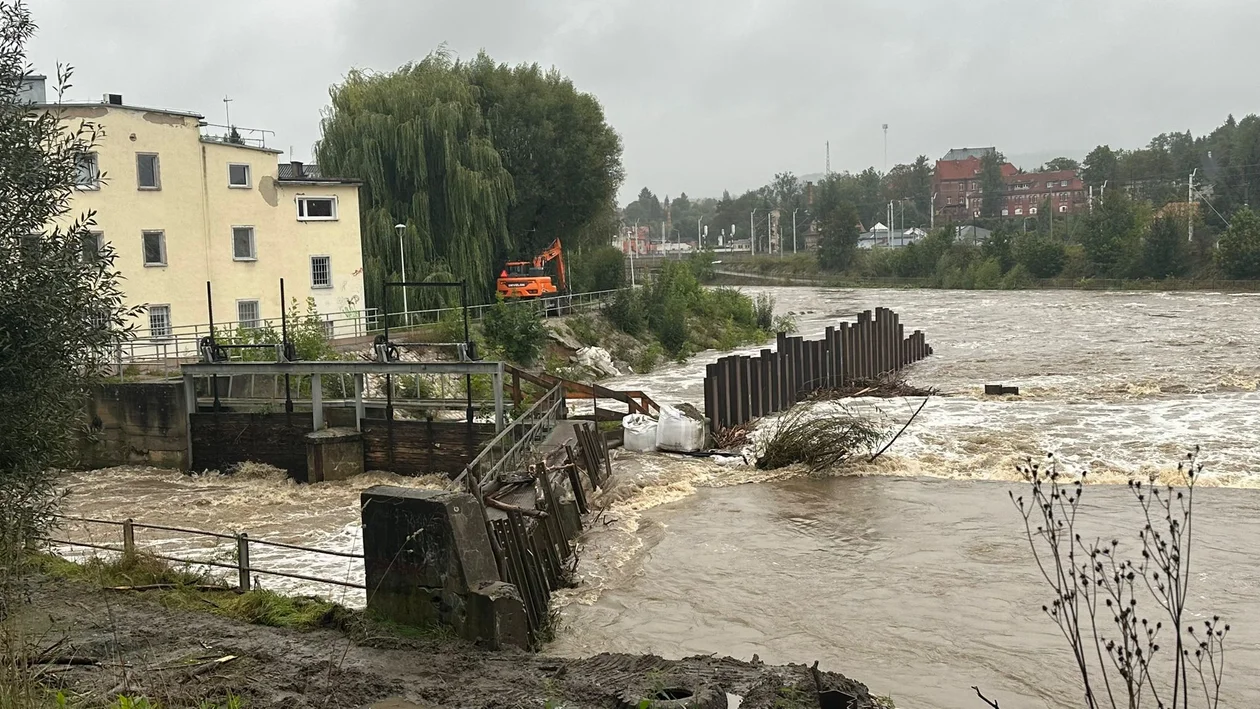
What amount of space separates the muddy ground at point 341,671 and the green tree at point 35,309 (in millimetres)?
1185

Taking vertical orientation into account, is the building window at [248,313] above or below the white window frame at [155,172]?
below

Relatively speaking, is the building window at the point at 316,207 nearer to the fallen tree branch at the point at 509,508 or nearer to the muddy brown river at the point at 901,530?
the muddy brown river at the point at 901,530

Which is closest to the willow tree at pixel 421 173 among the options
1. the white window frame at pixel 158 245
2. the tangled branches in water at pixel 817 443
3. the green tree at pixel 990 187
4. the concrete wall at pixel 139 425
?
the white window frame at pixel 158 245

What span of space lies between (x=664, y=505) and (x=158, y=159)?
946 inches

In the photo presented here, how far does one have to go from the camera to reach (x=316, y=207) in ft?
138

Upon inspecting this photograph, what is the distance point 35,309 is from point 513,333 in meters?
28.5

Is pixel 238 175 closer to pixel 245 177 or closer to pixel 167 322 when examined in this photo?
pixel 245 177

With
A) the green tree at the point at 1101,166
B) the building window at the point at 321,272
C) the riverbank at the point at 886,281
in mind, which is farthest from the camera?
the green tree at the point at 1101,166

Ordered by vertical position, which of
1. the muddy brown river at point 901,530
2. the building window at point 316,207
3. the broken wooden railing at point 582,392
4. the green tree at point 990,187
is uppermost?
the green tree at point 990,187

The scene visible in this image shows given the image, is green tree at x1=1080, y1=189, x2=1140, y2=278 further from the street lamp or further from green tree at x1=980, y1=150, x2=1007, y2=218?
green tree at x1=980, y1=150, x2=1007, y2=218

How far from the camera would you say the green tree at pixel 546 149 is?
5400 centimetres

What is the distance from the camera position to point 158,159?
122 ft

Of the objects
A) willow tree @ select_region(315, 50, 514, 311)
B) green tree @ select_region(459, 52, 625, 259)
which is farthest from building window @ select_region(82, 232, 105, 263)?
green tree @ select_region(459, 52, 625, 259)

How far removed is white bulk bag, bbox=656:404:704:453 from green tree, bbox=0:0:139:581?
15377mm
